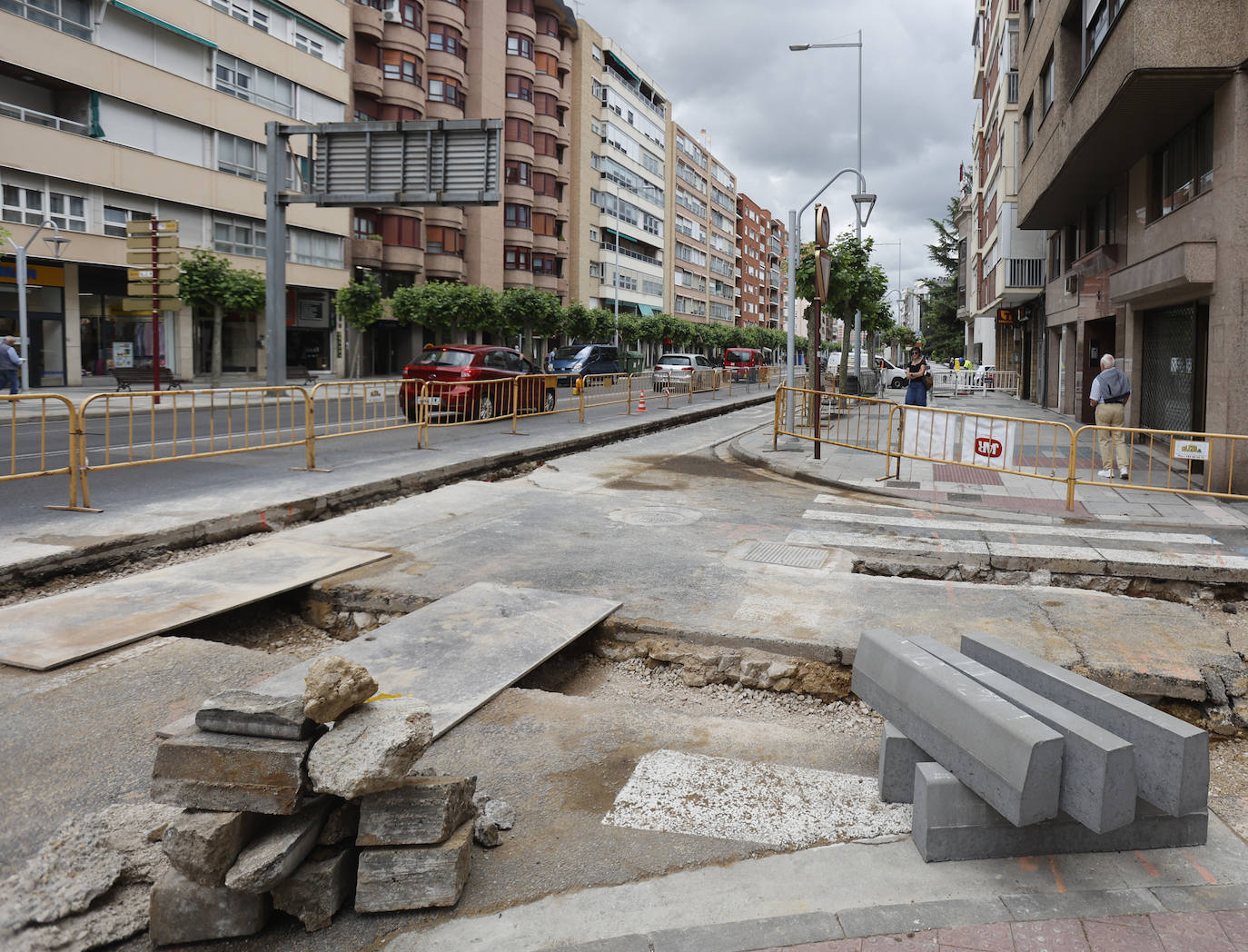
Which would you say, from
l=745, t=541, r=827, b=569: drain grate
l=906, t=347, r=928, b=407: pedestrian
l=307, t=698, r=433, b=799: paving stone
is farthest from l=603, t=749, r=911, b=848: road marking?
Answer: l=906, t=347, r=928, b=407: pedestrian

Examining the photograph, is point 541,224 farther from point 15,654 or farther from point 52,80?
point 15,654

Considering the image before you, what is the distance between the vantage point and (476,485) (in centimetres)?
1128

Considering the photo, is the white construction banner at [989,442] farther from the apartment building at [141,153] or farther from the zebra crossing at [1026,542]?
A: the apartment building at [141,153]

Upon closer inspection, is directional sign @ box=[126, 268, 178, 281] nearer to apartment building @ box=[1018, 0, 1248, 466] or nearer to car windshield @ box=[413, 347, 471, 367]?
car windshield @ box=[413, 347, 471, 367]

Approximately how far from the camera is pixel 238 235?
124ft

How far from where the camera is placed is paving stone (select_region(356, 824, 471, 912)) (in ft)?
→ 9.36

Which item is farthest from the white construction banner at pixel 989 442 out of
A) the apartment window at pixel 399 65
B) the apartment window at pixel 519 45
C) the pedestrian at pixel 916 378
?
the apartment window at pixel 519 45

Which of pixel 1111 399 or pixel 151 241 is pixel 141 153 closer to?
pixel 151 241

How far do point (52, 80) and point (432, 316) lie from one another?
1741 centimetres

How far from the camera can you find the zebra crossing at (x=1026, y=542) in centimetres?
809

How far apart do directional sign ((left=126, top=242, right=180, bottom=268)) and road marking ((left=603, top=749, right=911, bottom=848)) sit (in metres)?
25.5

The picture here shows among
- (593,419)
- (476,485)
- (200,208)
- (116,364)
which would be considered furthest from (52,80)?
(476,485)

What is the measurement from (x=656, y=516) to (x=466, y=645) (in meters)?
4.96

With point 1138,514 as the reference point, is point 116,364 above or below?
above
